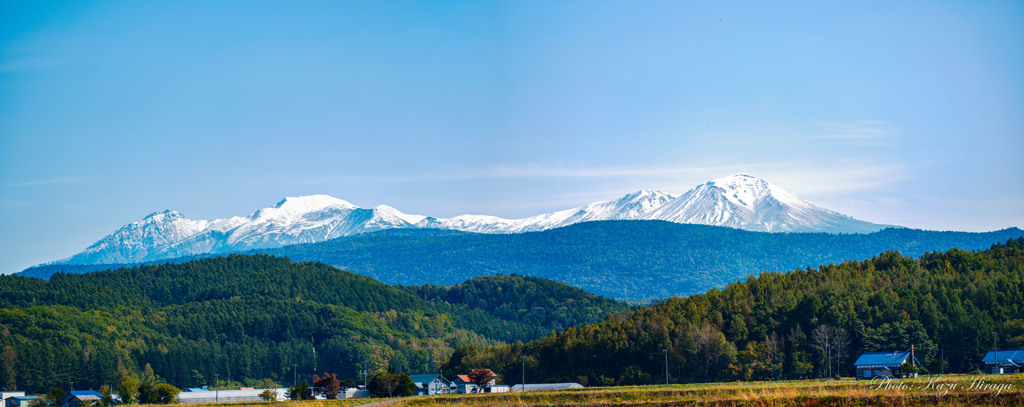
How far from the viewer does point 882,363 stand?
82.8 metres

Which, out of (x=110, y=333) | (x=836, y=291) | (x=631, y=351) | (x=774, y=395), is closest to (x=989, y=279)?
(x=836, y=291)

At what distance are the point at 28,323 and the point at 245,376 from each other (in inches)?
1212

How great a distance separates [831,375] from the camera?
287 feet

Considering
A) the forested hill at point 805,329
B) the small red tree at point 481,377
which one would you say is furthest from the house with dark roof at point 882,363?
the small red tree at point 481,377

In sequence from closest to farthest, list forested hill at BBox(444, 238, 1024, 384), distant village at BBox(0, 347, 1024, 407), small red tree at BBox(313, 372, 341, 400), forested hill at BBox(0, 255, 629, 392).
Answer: distant village at BBox(0, 347, 1024, 407)
small red tree at BBox(313, 372, 341, 400)
forested hill at BBox(444, 238, 1024, 384)
forested hill at BBox(0, 255, 629, 392)

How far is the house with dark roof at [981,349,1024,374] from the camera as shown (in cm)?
7694

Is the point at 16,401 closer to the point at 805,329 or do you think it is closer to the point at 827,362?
the point at 805,329

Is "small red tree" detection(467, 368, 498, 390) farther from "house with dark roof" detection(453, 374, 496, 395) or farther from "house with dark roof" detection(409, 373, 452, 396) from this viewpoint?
"house with dark roof" detection(409, 373, 452, 396)

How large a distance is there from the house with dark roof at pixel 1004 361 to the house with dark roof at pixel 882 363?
5.15 m

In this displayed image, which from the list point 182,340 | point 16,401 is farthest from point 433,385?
point 182,340

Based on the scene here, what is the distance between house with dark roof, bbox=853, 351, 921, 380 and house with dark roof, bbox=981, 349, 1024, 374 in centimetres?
515

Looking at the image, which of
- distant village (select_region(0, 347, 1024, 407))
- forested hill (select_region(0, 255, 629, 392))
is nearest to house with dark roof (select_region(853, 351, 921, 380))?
distant village (select_region(0, 347, 1024, 407))

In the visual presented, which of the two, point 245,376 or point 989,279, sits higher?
point 989,279

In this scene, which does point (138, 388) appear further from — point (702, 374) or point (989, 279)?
point (989, 279)
